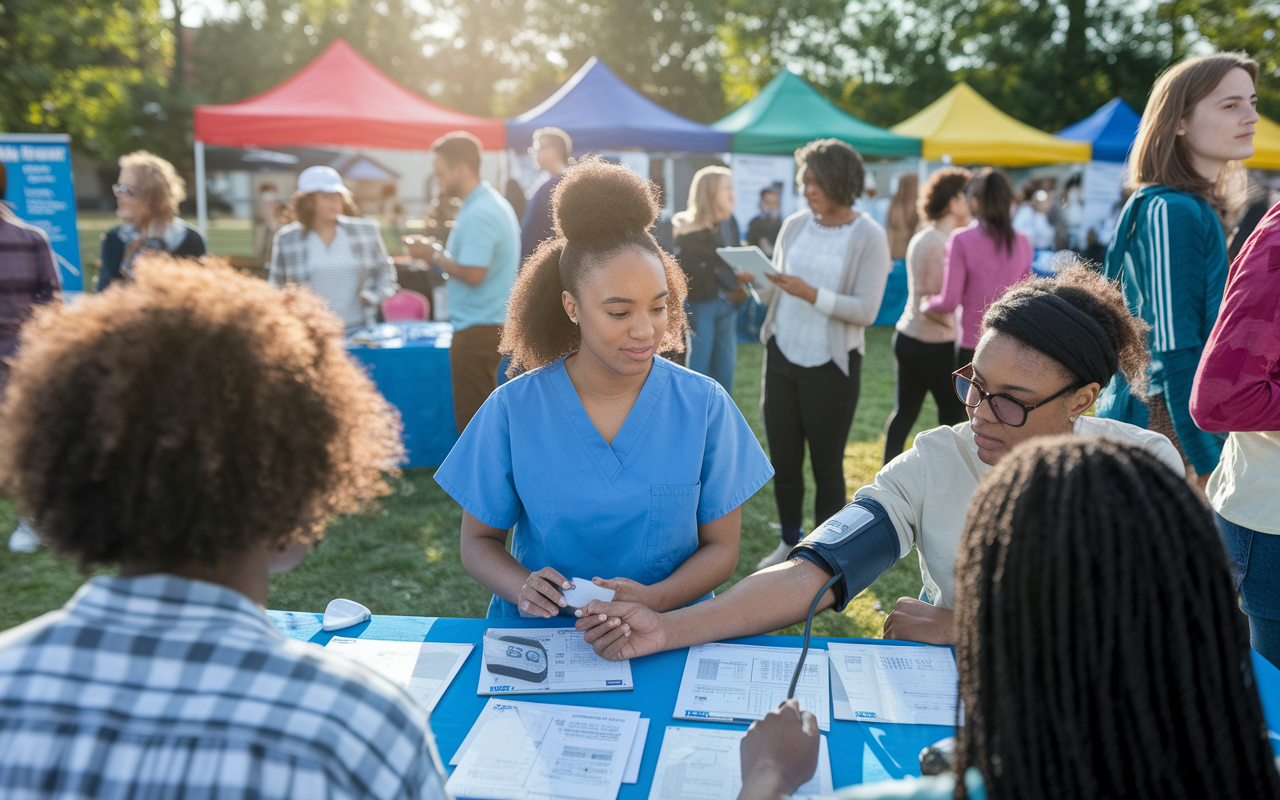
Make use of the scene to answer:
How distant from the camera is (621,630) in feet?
4.90

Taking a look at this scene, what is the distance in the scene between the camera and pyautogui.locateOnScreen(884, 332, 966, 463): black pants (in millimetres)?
4121

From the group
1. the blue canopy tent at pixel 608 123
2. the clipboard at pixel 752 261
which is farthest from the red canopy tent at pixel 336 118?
the clipboard at pixel 752 261

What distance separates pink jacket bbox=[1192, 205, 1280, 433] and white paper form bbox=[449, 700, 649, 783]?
1.28m

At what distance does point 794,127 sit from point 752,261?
7.02 meters

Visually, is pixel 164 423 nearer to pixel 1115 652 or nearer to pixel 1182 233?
pixel 1115 652

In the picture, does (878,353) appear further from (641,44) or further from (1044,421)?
(641,44)

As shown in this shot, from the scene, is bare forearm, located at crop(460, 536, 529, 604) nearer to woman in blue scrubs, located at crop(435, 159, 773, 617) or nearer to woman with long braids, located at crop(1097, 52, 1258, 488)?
woman in blue scrubs, located at crop(435, 159, 773, 617)

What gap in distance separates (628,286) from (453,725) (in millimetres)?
970

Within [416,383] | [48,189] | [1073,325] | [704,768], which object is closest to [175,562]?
[704,768]

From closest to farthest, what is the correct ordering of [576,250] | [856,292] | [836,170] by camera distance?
[576,250] → [836,170] → [856,292]

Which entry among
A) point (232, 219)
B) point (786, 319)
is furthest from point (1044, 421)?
point (232, 219)

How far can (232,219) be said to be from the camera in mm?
35531

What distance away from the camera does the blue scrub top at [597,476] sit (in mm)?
1793

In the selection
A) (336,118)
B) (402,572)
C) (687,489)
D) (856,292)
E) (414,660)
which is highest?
(336,118)
